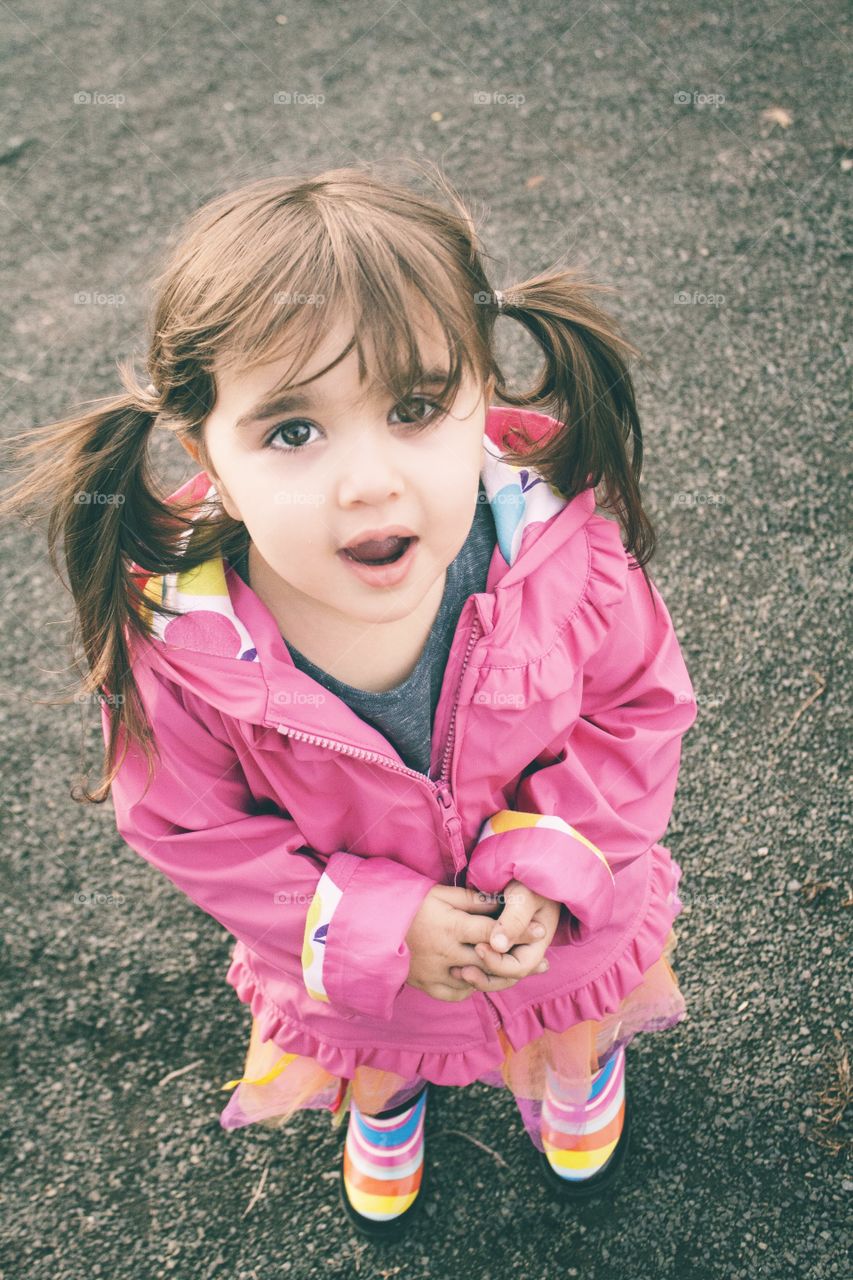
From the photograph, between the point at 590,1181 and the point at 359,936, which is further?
the point at 590,1181

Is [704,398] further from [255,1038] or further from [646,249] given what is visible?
[255,1038]

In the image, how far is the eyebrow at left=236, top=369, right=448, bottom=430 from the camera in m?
1.23

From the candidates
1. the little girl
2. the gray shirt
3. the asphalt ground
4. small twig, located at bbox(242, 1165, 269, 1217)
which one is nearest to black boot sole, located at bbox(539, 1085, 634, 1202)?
the asphalt ground

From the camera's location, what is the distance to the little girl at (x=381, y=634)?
1264 mm

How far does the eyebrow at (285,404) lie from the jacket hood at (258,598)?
10.4 inches

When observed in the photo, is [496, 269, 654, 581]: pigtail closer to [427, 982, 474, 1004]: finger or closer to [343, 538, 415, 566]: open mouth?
[343, 538, 415, 566]: open mouth

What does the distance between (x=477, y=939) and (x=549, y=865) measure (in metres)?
0.16

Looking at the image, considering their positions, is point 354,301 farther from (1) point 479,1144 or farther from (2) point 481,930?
(1) point 479,1144

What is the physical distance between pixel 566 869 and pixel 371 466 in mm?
664

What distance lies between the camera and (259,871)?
5.03ft

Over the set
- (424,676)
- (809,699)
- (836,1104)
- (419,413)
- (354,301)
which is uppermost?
(354,301)

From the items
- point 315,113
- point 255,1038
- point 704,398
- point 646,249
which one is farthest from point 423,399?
point 315,113

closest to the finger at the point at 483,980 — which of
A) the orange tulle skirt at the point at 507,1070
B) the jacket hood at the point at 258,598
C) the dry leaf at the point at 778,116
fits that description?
the orange tulle skirt at the point at 507,1070

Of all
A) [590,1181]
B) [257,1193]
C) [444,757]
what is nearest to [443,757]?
[444,757]
